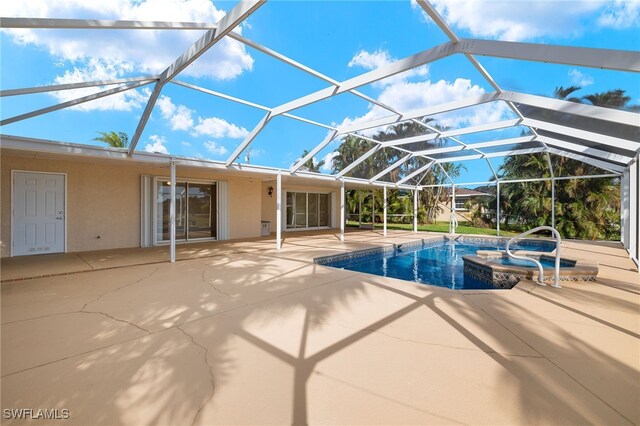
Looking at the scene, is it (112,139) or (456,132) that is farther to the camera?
(112,139)

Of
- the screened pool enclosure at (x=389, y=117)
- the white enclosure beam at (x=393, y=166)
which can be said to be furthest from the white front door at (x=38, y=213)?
the white enclosure beam at (x=393, y=166)

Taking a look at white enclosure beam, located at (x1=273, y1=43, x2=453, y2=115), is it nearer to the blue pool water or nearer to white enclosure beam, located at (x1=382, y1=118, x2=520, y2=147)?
white enclosure beam, located at (x1=382, y1=118, x2=520, y2=147)

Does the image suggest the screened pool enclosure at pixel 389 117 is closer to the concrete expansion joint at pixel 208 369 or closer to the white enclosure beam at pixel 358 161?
the white enclosure beam at pixel 358 161

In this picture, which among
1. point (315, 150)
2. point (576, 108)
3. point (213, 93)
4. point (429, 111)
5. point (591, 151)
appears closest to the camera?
point (576, 108)

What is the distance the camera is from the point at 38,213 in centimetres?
723

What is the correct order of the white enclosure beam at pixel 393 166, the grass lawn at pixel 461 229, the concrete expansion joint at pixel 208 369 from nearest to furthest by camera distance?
the concrete expansion joint at pixel 208 369 < the white enclosure beam at pixel 393 166 < the grass lawn at pixel 461 229

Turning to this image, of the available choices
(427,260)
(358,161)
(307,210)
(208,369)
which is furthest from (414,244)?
(208,369)

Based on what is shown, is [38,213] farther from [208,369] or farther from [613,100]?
[613,100]

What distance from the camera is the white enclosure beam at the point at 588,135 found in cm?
616

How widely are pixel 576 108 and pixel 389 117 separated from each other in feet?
11.8

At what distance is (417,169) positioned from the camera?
44.7 feet

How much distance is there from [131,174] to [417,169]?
11613 mm

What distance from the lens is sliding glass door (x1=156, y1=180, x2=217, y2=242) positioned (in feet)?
30.6

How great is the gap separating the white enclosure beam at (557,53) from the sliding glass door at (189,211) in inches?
356
